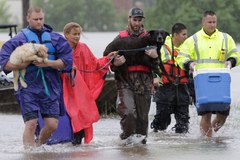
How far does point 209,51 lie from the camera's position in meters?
13.4

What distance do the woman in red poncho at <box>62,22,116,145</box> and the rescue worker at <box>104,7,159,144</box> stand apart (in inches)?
11.5

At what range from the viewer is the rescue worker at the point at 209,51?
1345 centimetres

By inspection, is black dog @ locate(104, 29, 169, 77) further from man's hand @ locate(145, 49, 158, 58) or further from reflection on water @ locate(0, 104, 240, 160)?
reflection on water @ locate(0, 104, 240, 160)

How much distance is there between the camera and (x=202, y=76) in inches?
524

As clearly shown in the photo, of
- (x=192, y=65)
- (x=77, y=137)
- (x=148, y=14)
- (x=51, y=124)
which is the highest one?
(x=192, y=65)

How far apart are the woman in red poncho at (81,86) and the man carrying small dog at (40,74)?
2.89 ft

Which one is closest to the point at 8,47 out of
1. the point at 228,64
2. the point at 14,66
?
the point at 14,66

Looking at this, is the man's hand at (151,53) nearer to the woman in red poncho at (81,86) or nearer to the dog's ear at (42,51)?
the woman in red poncho at (81,86)

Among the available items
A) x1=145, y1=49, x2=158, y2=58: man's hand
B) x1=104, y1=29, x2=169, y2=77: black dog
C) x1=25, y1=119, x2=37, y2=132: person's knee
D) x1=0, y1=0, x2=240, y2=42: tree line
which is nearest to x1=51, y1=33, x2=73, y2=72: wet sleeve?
x1=25, y1=119, x2=37, y2=132: person's knee

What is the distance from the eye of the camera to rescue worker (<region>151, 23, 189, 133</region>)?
14.8m

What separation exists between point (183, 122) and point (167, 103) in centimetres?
36

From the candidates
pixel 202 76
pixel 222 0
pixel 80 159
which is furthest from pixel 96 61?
pixel 222 0

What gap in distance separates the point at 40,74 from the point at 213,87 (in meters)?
2.63

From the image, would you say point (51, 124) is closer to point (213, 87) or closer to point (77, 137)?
point (77, 137)
